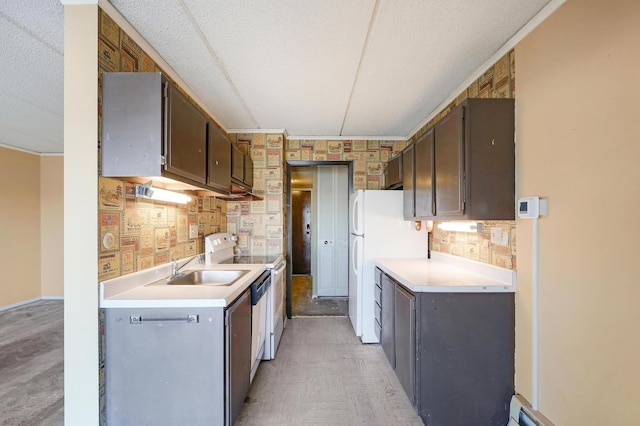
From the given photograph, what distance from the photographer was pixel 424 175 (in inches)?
87.0

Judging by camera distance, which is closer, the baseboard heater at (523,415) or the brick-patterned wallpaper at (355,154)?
the baseboard heater at (523,415)

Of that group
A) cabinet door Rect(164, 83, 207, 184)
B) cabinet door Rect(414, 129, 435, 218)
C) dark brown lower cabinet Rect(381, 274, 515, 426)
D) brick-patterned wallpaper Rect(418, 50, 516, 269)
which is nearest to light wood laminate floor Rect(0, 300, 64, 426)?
cabinet door Rect(164, 83, 207, 184)

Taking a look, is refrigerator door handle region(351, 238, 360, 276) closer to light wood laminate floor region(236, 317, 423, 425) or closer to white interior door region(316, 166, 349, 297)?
light wood laminate floor region(236, 317, 423, 425)

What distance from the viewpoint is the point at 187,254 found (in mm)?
2334

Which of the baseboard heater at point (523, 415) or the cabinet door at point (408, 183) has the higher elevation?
the cabinet door at point (408, 183)

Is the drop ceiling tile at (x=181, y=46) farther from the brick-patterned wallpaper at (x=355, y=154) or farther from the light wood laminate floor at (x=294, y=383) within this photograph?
the light wood laminate floor at (x=294, y=383)

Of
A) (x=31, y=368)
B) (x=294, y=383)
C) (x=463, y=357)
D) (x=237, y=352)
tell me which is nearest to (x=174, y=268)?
(x=237, y=352)

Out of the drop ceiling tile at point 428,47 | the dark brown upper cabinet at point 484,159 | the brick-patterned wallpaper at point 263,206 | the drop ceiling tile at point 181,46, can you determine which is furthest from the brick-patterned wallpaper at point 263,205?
the dark brown upper cabinet at point 484,159

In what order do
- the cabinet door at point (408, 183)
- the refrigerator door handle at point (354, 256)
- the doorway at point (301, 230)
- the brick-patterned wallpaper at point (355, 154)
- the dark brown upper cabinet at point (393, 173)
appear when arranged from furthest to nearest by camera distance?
the doorway at point (301, 230) → the brick-patterned wallpaper at point (355, 154) → the refrigerator door handle at point (354, 256) → the dark brown upper cabinet at point (393, 173) → the cabinet door at point (408, 183)

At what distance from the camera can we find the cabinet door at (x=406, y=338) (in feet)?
5.58

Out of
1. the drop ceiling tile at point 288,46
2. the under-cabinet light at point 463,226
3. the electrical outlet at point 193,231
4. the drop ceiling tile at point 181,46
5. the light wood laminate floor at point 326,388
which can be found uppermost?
the drop ceiling tile at point 181,46

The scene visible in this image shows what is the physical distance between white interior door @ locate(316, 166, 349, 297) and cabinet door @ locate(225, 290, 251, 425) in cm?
286

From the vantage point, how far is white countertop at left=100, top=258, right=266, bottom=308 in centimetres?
136

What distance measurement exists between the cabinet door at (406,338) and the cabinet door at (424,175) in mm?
700
